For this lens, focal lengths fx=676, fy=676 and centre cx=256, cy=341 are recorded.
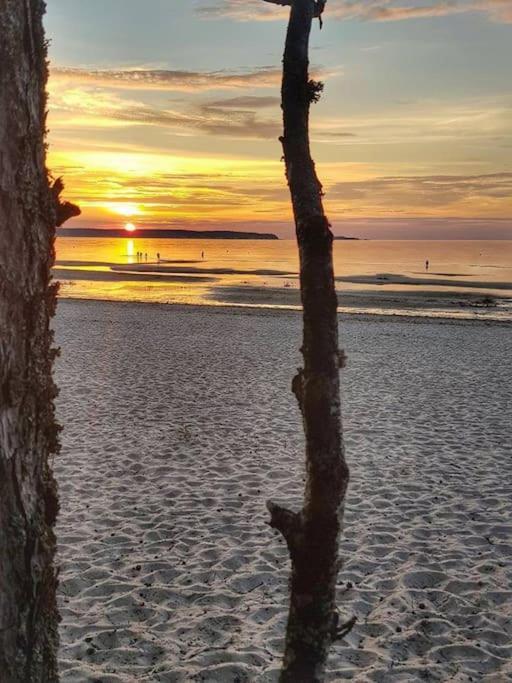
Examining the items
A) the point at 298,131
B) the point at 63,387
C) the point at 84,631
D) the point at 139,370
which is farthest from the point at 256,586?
the point at 139,370

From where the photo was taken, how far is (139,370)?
2009cm

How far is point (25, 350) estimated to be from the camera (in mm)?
2855

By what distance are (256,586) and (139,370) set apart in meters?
13.4

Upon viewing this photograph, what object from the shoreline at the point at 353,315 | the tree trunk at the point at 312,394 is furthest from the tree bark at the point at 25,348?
the shoreline at the point at 353,315

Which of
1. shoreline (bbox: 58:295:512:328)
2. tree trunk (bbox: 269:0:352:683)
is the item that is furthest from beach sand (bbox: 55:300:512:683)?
shoreline (bbox: 58:295:512:328)

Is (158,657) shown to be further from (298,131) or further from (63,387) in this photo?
(63,387)

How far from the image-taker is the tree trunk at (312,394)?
3271 mm

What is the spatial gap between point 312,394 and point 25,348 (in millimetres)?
1343

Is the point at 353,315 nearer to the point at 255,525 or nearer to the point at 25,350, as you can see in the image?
the point at 255,525

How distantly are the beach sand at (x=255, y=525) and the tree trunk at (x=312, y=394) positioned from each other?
274cm

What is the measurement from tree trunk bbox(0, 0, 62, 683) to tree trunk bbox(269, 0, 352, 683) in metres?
1.15

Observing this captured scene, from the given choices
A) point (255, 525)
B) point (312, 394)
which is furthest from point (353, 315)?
point (312, 394)

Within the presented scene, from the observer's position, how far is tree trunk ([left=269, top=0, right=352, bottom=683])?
129 inches

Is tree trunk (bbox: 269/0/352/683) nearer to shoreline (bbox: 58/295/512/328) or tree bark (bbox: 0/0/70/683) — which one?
tree bark (bbox: 0/0/70/683)
